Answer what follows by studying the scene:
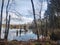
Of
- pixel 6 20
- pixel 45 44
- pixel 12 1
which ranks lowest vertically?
pixel 45 44

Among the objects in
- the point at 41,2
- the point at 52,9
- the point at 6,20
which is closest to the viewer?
the point at 6,20

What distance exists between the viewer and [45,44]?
44.2 ft

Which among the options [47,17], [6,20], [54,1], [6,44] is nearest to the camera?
[6,44]

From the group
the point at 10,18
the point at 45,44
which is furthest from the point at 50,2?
the point at 45,44

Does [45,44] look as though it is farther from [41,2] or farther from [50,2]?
[50,2]

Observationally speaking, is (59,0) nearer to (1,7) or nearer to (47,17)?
(47,17)

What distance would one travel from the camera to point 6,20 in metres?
21.4

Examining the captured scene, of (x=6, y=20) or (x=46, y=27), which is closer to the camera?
(x=6, y=20)

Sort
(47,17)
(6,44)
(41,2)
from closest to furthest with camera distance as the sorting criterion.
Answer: (6,44) < (41,2) < (47,17)

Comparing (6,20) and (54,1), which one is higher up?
(54,1)

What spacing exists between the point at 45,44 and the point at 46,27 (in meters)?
13.5

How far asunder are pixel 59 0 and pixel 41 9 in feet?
8.53

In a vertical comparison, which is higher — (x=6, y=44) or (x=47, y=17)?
(x=47, y=17)

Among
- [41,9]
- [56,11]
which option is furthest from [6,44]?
[56,11]
